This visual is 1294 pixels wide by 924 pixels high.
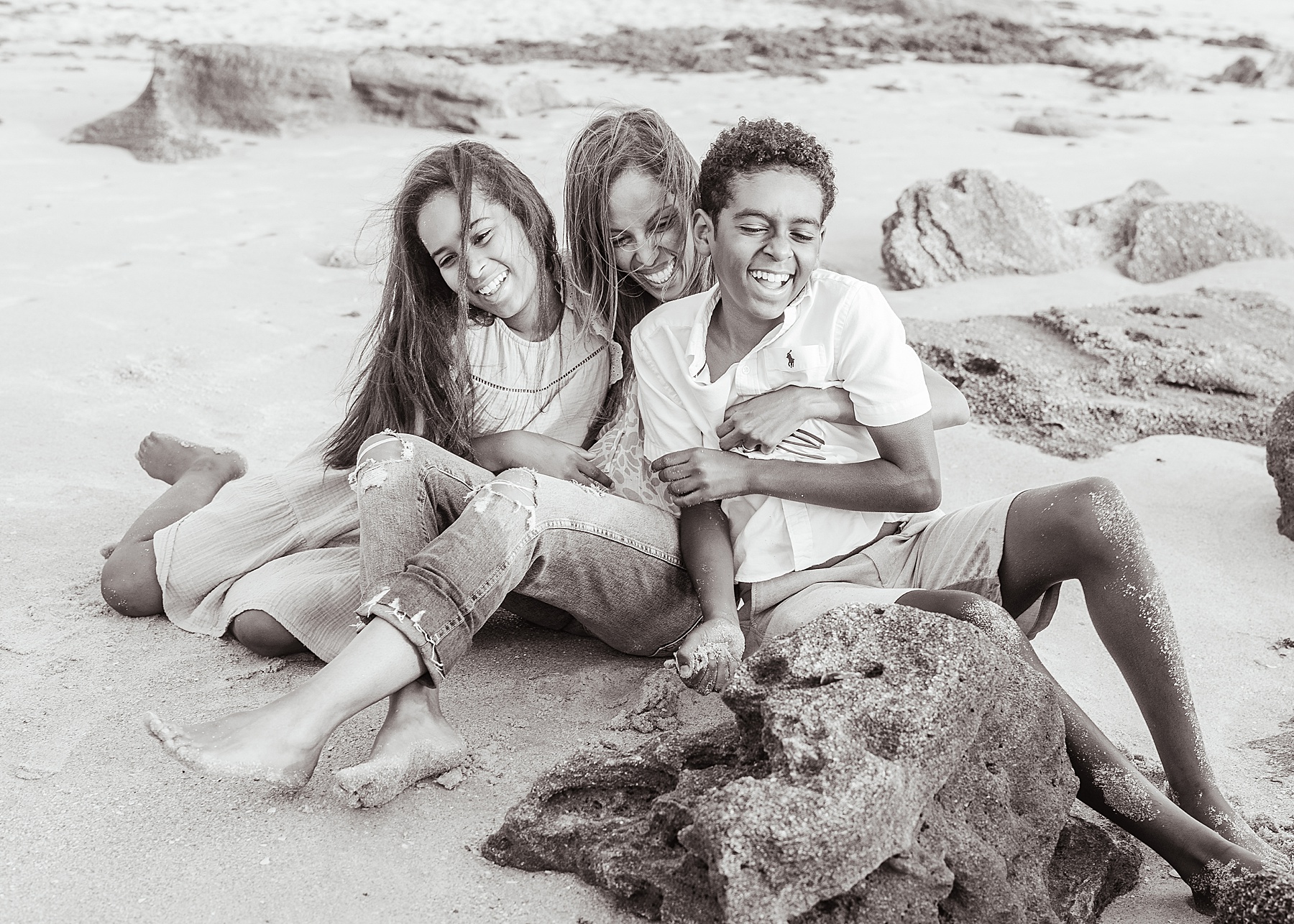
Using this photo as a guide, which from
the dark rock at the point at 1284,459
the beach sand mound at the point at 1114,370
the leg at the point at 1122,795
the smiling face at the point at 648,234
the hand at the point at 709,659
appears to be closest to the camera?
the leg at the point at 1122,795

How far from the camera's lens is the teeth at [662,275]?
299 cm

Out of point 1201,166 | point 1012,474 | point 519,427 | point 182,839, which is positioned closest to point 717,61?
point 1201,166

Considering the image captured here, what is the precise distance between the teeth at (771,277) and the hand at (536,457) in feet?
2.06

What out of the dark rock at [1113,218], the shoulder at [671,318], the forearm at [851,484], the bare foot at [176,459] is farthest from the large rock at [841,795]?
the dark rock at [1113,218]

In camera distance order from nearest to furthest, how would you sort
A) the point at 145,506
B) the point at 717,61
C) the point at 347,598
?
the point at 347,598 → the point at 145,506 → the point at 717,61

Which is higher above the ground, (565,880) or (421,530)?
(421,530)

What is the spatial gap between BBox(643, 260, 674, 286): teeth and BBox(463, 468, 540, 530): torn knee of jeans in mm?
735

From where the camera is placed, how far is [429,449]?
8.54 ft

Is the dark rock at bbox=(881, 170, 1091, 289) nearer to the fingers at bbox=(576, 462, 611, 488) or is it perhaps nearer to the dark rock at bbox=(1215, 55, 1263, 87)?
the fingers at bbox=(576, 462, 611, 488)

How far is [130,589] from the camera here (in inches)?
118

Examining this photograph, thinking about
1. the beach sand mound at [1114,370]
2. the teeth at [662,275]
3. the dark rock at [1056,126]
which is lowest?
the beach sand mound at [1114,370]

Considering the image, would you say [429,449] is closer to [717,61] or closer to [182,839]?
[182,839]

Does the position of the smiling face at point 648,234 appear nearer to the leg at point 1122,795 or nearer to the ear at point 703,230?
the ear at point 703,230

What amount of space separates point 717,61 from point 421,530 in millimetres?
9534
